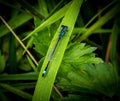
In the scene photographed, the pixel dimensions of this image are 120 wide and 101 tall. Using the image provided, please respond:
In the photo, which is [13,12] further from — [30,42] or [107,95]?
[107,95]

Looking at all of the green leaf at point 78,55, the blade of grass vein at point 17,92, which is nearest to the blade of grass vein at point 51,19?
the green leaf at point 78,55

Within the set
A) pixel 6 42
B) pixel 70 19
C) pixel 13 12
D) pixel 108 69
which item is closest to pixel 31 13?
pixel 13 12

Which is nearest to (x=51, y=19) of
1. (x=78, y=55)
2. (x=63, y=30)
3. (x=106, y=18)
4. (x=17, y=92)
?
(x=63, y=30)

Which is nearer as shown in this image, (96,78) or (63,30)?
(63,30)

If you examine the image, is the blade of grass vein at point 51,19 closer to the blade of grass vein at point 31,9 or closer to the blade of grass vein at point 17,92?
the blade of grass vein at point 31,9

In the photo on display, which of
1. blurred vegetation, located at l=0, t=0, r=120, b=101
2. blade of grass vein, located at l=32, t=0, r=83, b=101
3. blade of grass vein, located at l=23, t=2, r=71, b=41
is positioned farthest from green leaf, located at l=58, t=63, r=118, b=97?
blade of grass vein, located at l=23, t=2, r=71, b=41

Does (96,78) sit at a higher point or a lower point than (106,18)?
lower

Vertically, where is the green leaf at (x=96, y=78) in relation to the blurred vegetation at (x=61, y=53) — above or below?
below

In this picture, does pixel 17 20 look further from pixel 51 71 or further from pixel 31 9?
pixel 51 71
